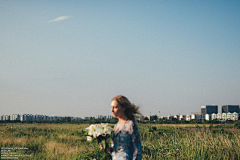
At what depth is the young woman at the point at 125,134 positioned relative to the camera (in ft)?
9.25

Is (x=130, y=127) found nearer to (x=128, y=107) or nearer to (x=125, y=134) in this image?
(x=125, y=134)

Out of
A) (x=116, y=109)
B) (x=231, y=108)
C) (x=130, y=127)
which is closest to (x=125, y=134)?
(x=130, y=127)

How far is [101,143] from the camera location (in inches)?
120

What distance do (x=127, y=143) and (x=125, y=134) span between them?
128mm

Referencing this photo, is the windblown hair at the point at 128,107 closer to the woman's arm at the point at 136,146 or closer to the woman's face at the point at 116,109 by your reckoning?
the woman's face at the point at 116,109

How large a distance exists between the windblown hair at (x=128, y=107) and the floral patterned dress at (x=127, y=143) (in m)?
0.23

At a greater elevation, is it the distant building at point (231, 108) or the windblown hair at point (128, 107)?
the windblown hair at point (128, 107)

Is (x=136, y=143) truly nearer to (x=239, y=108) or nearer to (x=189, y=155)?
(x=189, y=155)

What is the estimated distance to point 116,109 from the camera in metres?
3.01

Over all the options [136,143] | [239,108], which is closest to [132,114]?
[136,143]

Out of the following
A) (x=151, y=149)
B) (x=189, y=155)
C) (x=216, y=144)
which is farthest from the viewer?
(x=151, y=149)

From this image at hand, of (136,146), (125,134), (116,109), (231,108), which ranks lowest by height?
(231,108)

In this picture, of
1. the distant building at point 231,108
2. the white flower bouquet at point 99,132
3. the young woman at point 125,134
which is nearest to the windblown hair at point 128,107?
the young woman at point 125,134

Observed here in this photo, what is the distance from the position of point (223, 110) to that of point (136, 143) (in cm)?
19048
